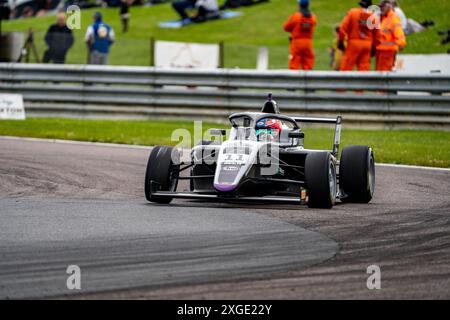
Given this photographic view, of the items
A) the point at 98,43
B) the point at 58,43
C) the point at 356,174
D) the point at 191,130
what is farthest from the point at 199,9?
the point at 356,174

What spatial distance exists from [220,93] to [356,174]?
8.84m

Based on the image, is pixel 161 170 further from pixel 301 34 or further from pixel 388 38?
pixel 301 34

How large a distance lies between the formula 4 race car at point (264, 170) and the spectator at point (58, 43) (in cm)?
1349

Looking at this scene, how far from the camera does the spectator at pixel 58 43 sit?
23.6 m

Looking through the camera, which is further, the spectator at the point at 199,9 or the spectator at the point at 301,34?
the spectator at the point at 199,9

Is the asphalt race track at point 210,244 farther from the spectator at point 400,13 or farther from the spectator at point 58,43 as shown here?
the spectator at point 58,43

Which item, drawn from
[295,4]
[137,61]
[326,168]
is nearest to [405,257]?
Result: [326,168]

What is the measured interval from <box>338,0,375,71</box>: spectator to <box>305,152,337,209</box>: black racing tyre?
992 cm

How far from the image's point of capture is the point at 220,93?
19.1 meters

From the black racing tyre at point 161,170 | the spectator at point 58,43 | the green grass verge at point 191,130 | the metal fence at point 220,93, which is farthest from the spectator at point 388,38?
the black racing tyre at point 161,170

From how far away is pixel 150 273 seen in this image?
6.64 meters

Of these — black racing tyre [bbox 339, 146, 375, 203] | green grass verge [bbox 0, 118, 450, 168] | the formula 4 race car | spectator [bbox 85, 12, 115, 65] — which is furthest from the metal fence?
black racing tyre [bbox 339, 146, 375, 203]

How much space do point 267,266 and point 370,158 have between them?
403 centimetres

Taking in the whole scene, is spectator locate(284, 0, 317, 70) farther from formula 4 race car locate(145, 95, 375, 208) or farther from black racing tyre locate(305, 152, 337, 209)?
black racing tyre locate(305, 152, 337, 209)
